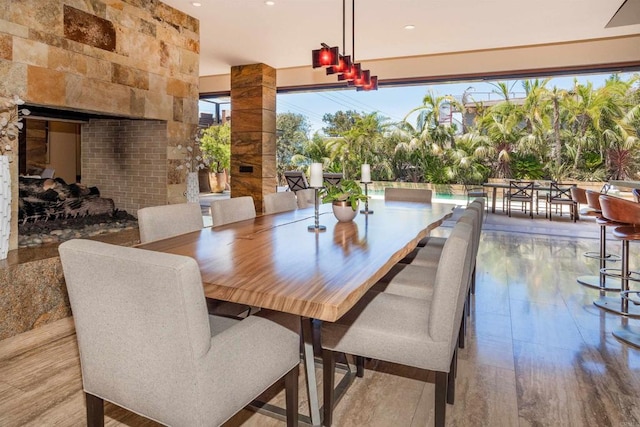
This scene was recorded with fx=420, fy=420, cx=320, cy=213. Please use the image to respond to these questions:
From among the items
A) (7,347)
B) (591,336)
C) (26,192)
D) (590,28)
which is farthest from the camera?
(590,28)

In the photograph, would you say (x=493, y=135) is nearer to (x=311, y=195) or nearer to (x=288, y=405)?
(x=311, y=195)

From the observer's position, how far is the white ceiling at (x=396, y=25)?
4211 millimetres

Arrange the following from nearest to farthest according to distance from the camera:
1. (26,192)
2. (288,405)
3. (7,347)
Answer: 1. (288,405)
2. (7,347)
3. (26,192)

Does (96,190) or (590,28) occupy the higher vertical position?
(590,28)

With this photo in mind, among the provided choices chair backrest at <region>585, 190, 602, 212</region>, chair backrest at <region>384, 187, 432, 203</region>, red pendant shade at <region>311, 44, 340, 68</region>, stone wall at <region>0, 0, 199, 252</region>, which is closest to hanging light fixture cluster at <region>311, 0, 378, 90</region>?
red pendant shade at <region>311, 44, 340, 68</region>

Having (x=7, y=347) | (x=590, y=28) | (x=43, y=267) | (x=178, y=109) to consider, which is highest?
(x=590, y=28)

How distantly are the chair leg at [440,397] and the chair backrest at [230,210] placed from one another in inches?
60.3

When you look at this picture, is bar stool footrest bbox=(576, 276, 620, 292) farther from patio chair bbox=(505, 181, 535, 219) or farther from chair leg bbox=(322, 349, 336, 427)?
patio chair bbox=(505, 181, 535, 219)

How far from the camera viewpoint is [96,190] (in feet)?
13.3

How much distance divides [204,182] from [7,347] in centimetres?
947

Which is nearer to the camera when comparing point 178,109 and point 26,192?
point 26,192

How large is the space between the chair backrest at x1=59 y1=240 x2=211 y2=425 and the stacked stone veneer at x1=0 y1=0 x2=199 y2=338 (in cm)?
163

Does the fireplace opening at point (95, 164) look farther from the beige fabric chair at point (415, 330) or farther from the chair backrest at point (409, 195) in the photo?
the beige fabric chair at point (415, 330)

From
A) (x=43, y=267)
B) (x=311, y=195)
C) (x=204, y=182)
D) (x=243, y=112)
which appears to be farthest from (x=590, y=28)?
(x=204, y=182)
